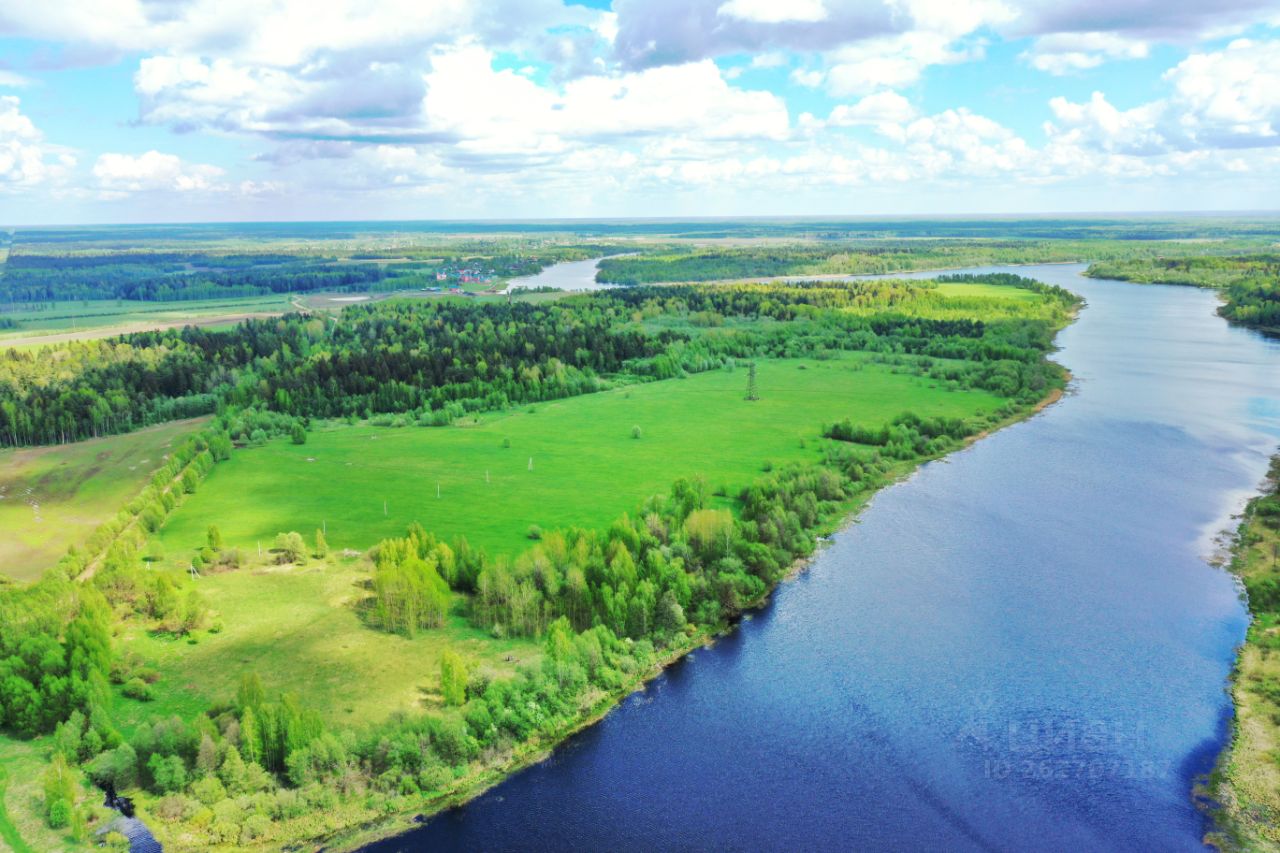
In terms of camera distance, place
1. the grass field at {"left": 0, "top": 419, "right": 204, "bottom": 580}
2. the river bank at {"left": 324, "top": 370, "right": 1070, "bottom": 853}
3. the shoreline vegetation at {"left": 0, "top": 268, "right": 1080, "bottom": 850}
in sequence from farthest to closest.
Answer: the grass field at {"left": 0, "top": 419, "right": 204, "bottom": 580} → the shoreline vegetation at {"left": 0, "top": 268, "right": 1080, "bottom": 850} → the river bank at {"left": 324, "top": 370, "right": 1070, "bottom": 853}

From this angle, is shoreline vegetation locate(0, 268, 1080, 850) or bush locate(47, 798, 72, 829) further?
shoreline vegetation locate(0, 268, 1080, 850)

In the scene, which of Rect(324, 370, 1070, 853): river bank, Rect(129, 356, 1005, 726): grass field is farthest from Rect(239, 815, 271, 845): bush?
Rect(129, 356, 1005, 726): grass field

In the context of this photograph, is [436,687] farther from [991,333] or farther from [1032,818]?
[991,333]

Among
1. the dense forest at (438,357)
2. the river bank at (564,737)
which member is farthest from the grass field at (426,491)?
the dense forest at (438,357)

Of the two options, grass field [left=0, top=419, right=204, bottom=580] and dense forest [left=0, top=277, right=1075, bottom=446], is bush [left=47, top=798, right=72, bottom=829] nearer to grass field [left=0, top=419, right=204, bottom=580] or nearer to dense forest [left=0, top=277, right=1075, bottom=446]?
grass field [left=0, top=419, right=204, bottom=580]

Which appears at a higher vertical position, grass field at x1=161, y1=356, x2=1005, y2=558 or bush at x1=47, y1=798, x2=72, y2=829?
grass field at x1=161, y1=356, x2=1005, y2=558

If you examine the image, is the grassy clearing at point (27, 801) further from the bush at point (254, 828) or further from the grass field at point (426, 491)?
the bush at point (254, 828)

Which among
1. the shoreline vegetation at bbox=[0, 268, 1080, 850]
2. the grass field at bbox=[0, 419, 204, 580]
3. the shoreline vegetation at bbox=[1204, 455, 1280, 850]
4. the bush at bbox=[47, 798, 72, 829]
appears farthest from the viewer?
the grass field at bbox=[0, 419, 204, 580]

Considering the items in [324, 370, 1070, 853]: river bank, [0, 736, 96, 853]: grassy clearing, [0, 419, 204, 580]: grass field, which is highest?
[0, 419, 204, 580]: grass field
